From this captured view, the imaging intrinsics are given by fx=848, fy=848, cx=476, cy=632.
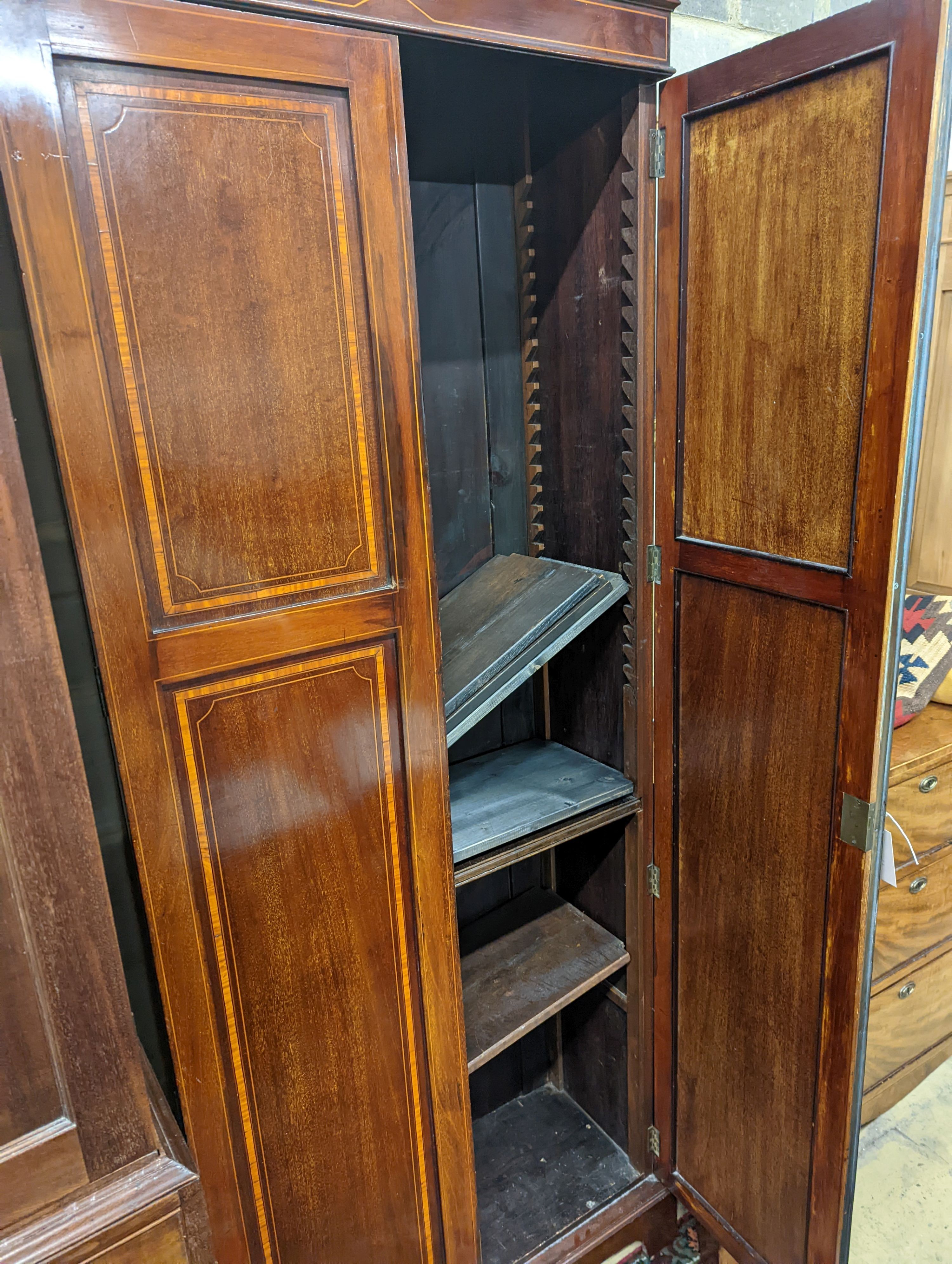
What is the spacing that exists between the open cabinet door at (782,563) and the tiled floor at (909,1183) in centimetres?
47

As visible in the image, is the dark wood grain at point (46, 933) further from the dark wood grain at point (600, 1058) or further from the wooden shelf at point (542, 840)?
the dark wood grain at point (600, 1058)

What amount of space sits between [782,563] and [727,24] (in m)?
1.24

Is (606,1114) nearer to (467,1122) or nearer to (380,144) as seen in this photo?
(467,1122)

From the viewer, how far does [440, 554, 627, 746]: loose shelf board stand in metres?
1.32

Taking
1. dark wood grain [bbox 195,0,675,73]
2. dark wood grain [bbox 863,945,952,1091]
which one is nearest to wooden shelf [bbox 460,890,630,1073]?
dark wood grain [bbox 863,945,952,1091]

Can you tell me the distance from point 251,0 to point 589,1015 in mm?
1746

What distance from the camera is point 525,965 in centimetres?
159

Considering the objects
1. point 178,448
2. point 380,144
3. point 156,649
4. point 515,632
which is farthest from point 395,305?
point 515,632

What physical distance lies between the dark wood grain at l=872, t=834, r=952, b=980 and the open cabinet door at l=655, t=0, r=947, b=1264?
22.4 inches

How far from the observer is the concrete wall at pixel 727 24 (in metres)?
1.64

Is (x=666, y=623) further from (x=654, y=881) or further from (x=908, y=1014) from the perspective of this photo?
(x=908, y=1014)

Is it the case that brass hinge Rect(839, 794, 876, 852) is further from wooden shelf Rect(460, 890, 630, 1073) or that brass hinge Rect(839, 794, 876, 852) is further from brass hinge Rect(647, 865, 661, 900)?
wooden shelf Rect(460, 890, 630, 1073)

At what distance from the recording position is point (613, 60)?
3.71ft

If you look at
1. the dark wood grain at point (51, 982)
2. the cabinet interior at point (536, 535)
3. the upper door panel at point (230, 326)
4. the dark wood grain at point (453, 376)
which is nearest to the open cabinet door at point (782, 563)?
the cabinet interior at point (536, 535)
